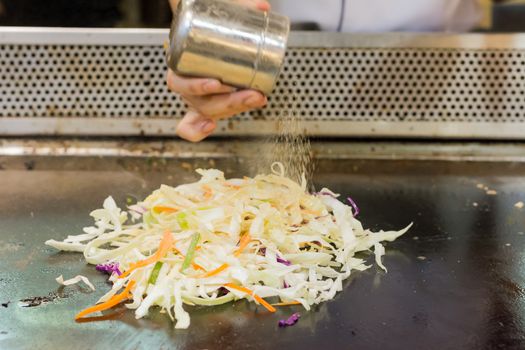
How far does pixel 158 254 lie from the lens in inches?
62.7

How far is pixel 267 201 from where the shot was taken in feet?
6.29

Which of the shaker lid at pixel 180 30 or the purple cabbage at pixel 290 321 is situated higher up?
the shaker lid at pixel 180 30

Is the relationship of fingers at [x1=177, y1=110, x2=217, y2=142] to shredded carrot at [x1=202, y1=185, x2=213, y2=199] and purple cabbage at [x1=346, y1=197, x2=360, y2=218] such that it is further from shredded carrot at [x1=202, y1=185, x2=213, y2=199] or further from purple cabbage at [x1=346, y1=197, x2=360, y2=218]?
purple cabbage at [x1=346, y1=197, x2=360, y2=218]

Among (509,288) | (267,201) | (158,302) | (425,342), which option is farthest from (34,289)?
(509,288)

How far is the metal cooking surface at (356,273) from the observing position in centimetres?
134

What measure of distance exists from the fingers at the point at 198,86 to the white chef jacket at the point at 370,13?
112 centimetres

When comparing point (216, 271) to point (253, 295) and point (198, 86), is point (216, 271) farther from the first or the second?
point (198, 86)

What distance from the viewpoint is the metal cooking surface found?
1.34m

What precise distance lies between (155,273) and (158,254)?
0.06 m

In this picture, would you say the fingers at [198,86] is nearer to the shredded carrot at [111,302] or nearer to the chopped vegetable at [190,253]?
the chopped vegetable at [190,253]

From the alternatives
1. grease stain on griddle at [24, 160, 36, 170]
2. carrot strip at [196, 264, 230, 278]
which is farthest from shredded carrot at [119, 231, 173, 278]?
grease stain on griddle at [24, 160, 36, 170]

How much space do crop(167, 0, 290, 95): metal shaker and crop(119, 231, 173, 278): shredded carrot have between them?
40 cm

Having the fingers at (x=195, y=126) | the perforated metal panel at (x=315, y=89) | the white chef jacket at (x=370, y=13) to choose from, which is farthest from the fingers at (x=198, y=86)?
the white chef jacket at (x=370, y=13)

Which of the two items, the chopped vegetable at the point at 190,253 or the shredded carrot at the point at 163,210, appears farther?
the shredded carrot at the point at 163,210
